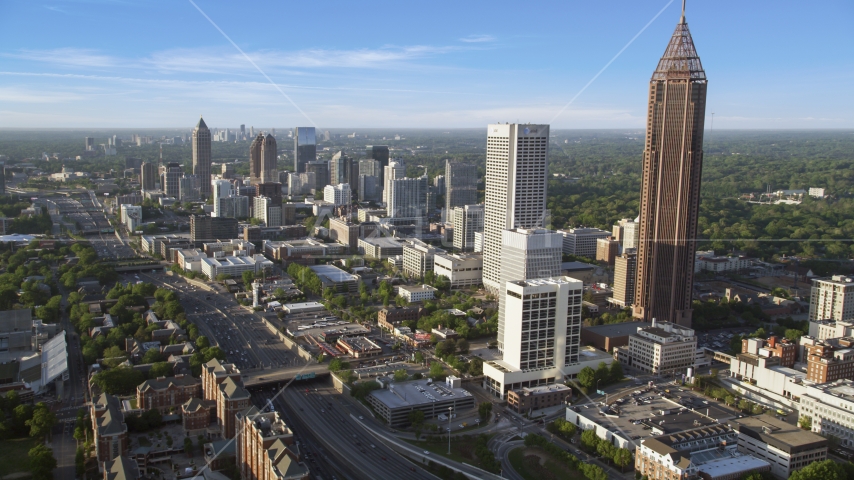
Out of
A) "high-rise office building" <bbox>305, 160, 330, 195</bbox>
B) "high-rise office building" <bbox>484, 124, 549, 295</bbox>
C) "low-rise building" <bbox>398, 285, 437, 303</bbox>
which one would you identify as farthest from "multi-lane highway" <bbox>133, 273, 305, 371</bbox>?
"high-rise office building" <bbox>305, 160, 330, 195</bbox>

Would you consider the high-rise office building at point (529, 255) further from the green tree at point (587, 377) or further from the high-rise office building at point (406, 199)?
the high-rise office building at point (406, 199)

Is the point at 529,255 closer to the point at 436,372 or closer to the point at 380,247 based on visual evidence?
the point at 436,372

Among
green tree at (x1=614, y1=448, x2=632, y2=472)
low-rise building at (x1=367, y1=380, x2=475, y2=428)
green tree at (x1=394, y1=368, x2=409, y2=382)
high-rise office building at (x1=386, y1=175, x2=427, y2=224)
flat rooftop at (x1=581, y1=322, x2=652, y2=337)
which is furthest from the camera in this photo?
high-rise office building at (x1=386, y1=175, x2=427, y2=224)

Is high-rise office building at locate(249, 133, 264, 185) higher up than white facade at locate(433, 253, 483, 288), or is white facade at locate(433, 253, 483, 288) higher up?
high-rise office building at locate(249, 133, 264, 185)

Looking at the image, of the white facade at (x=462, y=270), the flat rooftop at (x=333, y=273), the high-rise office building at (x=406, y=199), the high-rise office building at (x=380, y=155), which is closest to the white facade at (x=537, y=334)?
the white facade at (x=462, y=270)

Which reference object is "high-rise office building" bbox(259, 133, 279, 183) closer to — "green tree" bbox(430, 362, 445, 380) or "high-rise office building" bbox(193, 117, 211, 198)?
"high-rise office building" bbox(193, 117, 211, 198)

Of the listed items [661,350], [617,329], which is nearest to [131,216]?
[617,329]

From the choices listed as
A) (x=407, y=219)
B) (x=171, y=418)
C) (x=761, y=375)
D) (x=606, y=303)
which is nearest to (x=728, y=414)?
(x=761, y=375)
